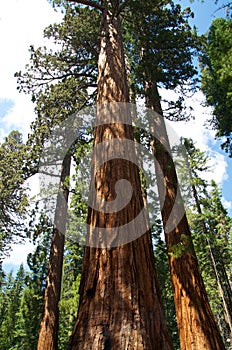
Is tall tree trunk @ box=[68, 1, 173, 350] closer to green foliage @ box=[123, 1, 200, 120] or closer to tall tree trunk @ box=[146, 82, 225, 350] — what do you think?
tall tree trunk @ box=[146, 82, 225, 350]

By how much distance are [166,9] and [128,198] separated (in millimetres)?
7621

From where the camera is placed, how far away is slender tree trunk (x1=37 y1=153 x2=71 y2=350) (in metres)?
7.82

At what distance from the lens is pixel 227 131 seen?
18.1 meters

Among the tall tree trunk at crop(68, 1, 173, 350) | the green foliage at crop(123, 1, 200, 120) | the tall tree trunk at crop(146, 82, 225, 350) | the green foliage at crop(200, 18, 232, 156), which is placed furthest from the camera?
the green foliage at crop(200, 18, 232, 156)

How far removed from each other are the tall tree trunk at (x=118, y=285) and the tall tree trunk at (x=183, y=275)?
7.22ft

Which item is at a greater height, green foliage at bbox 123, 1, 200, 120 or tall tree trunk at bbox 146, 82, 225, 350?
green foliage at bbox 123, 1, 200, 120

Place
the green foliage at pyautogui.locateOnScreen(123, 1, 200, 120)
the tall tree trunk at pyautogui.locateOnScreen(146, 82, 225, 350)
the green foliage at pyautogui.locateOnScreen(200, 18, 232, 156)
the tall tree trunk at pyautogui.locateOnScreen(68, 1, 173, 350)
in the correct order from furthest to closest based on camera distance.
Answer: the green foliage at pyautogui.locateOnScreen(200, 18, 232, 156)
the green foliage at pyautogui.locateOnScreen(123, 1, 200, 120)
the tall tree trunk at pyautogui.locateOnScreen(146, 82, 225, 350)
the tall tree trunk at pyautogui.locateOnScreen(68, 1, 173, 350)

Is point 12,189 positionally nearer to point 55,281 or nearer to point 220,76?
point 55,281

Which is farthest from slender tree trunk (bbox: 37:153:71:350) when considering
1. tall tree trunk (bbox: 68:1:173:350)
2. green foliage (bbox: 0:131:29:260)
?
tall tree trunk (bbox: 68:1:173:350)

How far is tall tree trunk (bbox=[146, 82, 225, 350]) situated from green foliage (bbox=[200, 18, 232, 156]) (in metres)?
7.10

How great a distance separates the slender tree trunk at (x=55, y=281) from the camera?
782cm

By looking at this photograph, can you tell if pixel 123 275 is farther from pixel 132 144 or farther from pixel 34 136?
pixel 34 136

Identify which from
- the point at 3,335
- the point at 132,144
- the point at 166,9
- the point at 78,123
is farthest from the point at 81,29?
the point at 3,335

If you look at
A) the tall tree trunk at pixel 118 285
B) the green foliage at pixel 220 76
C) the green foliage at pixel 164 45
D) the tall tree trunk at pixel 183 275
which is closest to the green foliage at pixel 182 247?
the tall tree trunk at pixel 183 275
